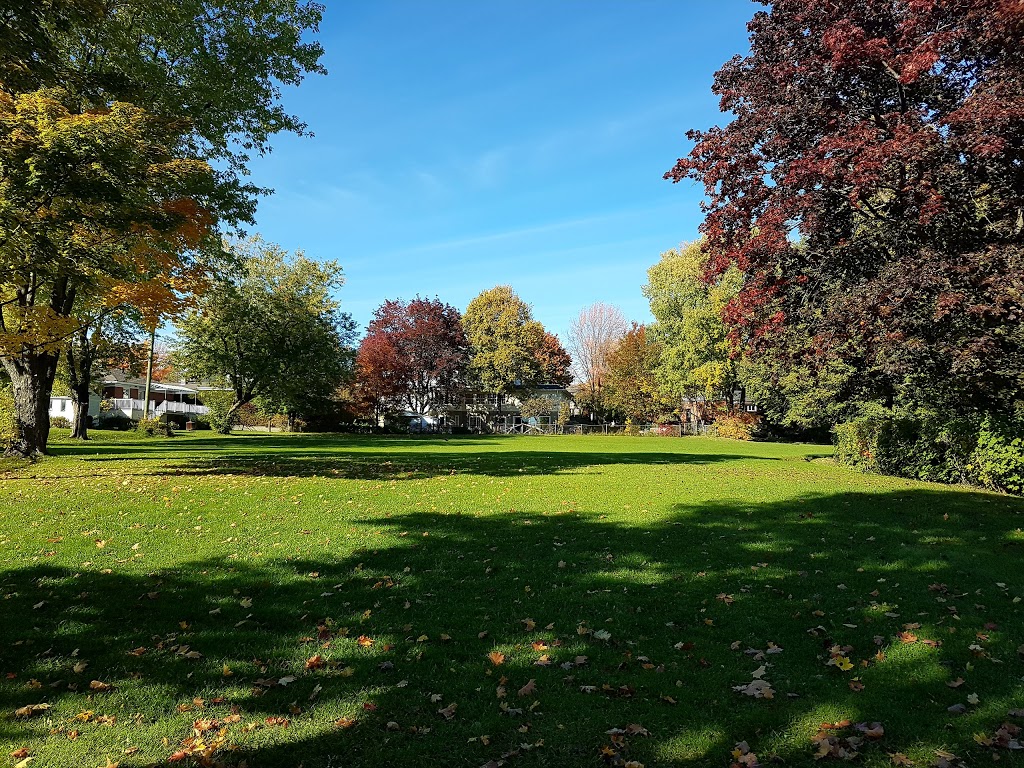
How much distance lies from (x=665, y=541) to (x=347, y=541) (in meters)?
4.10

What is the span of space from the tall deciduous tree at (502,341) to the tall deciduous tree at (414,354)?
1534mm

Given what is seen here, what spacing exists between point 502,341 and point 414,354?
9.06 meters

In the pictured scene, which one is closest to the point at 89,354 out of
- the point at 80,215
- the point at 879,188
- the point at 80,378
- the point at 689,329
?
the point at 80,378

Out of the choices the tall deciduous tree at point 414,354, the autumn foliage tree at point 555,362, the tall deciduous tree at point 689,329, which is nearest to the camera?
the tall deciduous tree at point 689,329

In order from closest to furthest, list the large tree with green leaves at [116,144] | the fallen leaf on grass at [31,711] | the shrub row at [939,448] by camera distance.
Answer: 1. the fallen leaf on grass at [31,711]
2. the large tree with green leaves at [116,144]
3. the shrub row at [939,448]

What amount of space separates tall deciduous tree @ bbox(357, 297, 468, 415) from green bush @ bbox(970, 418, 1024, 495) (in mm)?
45815

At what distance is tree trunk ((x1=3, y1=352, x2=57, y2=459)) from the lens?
16531 millimetres

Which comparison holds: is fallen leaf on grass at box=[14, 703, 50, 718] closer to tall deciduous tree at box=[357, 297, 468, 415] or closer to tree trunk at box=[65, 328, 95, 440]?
tree trunk at box=[65, 328, 95, 440]

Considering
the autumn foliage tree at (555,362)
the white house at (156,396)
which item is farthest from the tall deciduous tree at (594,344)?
the white house at (156,396)

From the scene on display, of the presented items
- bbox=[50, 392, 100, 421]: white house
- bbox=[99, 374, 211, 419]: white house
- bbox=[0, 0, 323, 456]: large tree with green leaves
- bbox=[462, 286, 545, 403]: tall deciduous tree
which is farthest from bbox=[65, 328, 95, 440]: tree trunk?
bbox=[462, 286, 545, 403]: tall deciduous tree

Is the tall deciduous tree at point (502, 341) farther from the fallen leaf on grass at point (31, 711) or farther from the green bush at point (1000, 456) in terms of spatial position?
the fallen leaf on grass at point (31, 711)

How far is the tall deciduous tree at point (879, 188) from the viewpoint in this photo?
7145 mm

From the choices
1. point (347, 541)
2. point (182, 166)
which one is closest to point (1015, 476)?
point (347, 541)

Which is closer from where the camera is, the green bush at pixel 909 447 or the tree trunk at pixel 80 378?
the green bush at pixel 909 447
